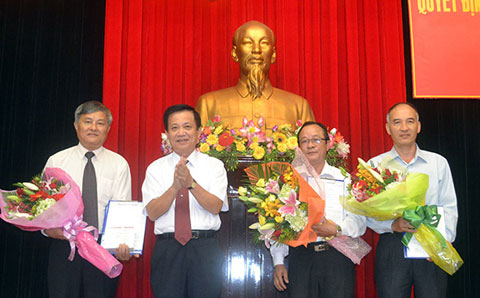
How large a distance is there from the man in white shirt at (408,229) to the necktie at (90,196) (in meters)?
1.51

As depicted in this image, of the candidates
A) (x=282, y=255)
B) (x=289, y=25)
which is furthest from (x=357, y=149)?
(x=282, y=255)

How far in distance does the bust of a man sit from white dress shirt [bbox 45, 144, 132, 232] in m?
1.18

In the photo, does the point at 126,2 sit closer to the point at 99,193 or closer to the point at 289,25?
the point at 289,25

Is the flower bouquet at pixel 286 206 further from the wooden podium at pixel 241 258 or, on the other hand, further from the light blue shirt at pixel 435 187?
the wooden podium at pixel 241 258

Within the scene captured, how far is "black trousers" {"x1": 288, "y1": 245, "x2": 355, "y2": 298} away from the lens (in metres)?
2.39

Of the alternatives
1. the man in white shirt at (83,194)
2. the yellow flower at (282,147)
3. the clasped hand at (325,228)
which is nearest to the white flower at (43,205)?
the man in white shirt at (83,194)

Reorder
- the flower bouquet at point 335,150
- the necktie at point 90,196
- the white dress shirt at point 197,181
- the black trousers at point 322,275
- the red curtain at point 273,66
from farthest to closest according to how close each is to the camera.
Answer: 1. the red curtain at point 273,66
2. the flower bouquet at point 335,150
3. the necktie at point 90,196
4. the white dress shirt at point 197,181
5. the black trousers at point 322,275

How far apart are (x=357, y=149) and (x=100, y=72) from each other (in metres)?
2.45

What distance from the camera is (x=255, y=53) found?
13.3ft

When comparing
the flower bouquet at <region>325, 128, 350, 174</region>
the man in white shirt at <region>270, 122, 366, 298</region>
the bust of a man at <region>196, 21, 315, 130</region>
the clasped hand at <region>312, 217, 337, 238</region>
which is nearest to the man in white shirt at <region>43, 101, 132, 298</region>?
the man in white shirt at <region>270, 122, 366, 298</region>

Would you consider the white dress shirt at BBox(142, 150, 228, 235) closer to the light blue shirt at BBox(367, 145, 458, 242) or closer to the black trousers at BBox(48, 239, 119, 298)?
the black trousers at BBox(48, 239, 119, 298)

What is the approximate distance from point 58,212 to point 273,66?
282 cm

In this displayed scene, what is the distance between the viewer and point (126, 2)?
15.4 feet

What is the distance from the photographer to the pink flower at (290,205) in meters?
2.29
